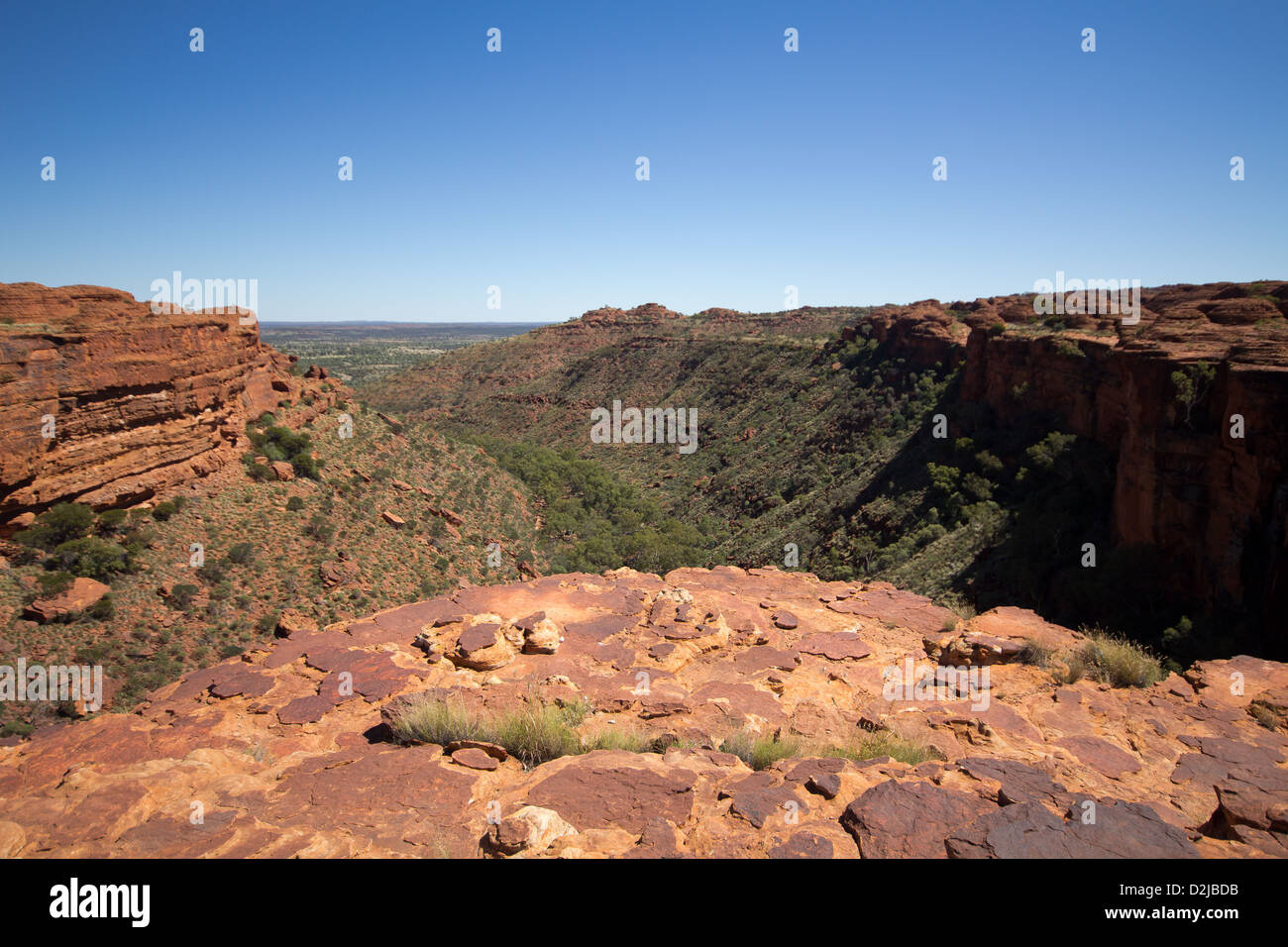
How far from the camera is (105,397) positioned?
20.3 meters

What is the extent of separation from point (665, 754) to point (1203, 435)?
17.4 m

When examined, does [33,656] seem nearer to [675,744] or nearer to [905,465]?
[675,744]

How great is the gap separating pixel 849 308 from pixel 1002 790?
105m

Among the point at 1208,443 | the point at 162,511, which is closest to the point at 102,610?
the point at 162,511

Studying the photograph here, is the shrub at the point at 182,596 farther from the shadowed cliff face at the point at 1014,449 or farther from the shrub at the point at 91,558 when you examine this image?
the shadowed cliff face at the point at 1014,449

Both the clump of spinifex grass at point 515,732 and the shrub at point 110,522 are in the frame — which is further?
the shrub at point 110,522

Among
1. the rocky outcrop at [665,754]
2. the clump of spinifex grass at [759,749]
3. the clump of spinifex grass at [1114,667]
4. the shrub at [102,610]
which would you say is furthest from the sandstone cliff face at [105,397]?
the clump of spinifex grass at [1114,667]

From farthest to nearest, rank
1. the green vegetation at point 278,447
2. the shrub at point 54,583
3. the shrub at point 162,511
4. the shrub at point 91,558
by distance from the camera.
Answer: the green vegetation at point 278,447, the shrub at point 162,511, the shrub at point 91,558, the shrub at point 54,583

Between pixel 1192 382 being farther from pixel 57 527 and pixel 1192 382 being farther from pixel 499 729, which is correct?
pixel 57 527

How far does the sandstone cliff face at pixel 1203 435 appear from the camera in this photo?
43.9 feet

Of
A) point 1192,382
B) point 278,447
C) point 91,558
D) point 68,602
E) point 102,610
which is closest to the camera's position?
point 1192,382

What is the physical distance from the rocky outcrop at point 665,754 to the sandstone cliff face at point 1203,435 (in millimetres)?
7493

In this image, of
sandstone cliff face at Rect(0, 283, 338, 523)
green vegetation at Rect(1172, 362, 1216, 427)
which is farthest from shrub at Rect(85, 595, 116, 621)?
green vegetation at Rect(1172, 362, 1216, 427)
